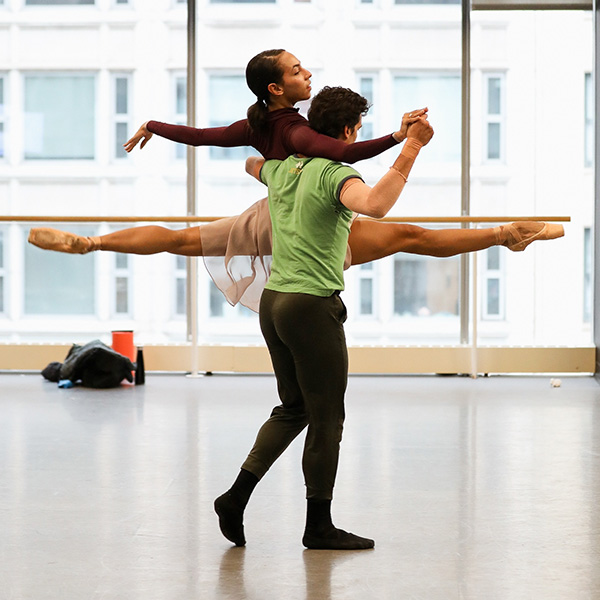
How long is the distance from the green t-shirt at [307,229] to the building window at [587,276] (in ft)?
14.8

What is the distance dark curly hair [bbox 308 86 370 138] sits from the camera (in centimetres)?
246

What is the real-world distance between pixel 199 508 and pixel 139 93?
4462 mm

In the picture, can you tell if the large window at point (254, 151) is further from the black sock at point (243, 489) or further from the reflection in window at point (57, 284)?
the black sock at point (243, 489)

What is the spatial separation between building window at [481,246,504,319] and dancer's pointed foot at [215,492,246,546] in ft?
14.4

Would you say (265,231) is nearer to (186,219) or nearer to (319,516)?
(319,516)

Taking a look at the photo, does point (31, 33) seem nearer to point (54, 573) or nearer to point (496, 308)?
point (496, 308)

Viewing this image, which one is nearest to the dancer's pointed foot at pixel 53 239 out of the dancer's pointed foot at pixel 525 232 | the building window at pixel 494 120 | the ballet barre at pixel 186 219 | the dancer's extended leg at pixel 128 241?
the dancer's extended leg at pixel 128 241

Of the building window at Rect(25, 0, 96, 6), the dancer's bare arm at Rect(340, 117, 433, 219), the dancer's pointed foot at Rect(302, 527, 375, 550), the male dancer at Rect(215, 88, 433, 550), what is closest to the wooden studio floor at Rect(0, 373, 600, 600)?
the dancer's pointed foot at Rect(302, 527, 375, 550)

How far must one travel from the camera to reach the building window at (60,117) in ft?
22.8

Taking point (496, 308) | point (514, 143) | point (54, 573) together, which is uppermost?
point (514, 143)

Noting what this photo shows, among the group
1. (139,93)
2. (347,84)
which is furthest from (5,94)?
(347,84)

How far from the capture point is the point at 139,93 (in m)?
6.93

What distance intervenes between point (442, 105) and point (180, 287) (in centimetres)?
219

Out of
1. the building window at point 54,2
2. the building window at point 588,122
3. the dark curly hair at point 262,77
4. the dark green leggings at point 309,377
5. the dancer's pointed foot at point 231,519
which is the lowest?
the dancer's pointed foot at point 231,519
